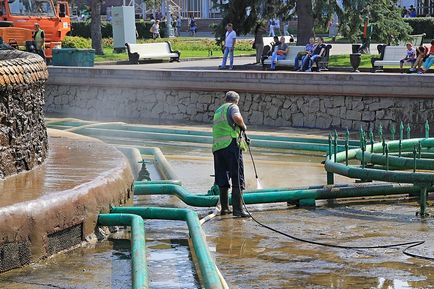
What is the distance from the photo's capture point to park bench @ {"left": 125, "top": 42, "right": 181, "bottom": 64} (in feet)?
119

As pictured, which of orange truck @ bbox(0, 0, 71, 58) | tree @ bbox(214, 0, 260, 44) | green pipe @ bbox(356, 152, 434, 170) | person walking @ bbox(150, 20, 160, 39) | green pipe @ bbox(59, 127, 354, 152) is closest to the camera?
green pipe @ bbox(356, 152, 434, 170)

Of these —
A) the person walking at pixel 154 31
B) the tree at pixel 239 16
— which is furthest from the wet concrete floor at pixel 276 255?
the person walking at pixel 154 31

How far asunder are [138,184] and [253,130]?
938cm

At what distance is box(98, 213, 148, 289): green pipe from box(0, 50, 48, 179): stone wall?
1.19 m

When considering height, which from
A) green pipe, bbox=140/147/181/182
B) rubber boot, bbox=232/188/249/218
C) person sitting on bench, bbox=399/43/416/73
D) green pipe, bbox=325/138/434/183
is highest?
person sitting on bench, bbox=399/43/416/73

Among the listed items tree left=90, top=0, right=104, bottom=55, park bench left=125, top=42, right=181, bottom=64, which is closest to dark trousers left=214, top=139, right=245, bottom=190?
park bench left=125, top=42, right=181, bottom=64

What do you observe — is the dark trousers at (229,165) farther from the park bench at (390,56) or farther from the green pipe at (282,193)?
the park bench at (390,56)

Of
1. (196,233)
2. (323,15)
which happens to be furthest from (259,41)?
(196,233)

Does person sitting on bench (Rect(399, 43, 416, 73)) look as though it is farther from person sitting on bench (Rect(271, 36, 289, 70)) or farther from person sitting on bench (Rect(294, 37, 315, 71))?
person sitting on bench (Rect(271, 36, 289, 70))

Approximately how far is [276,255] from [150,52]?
1095 inches

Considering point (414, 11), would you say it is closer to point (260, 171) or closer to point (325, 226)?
point (260, 171)

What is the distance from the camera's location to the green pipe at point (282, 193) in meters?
12.5

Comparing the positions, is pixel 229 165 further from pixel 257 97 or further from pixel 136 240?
pixel 257 97

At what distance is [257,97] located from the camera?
23.1m
